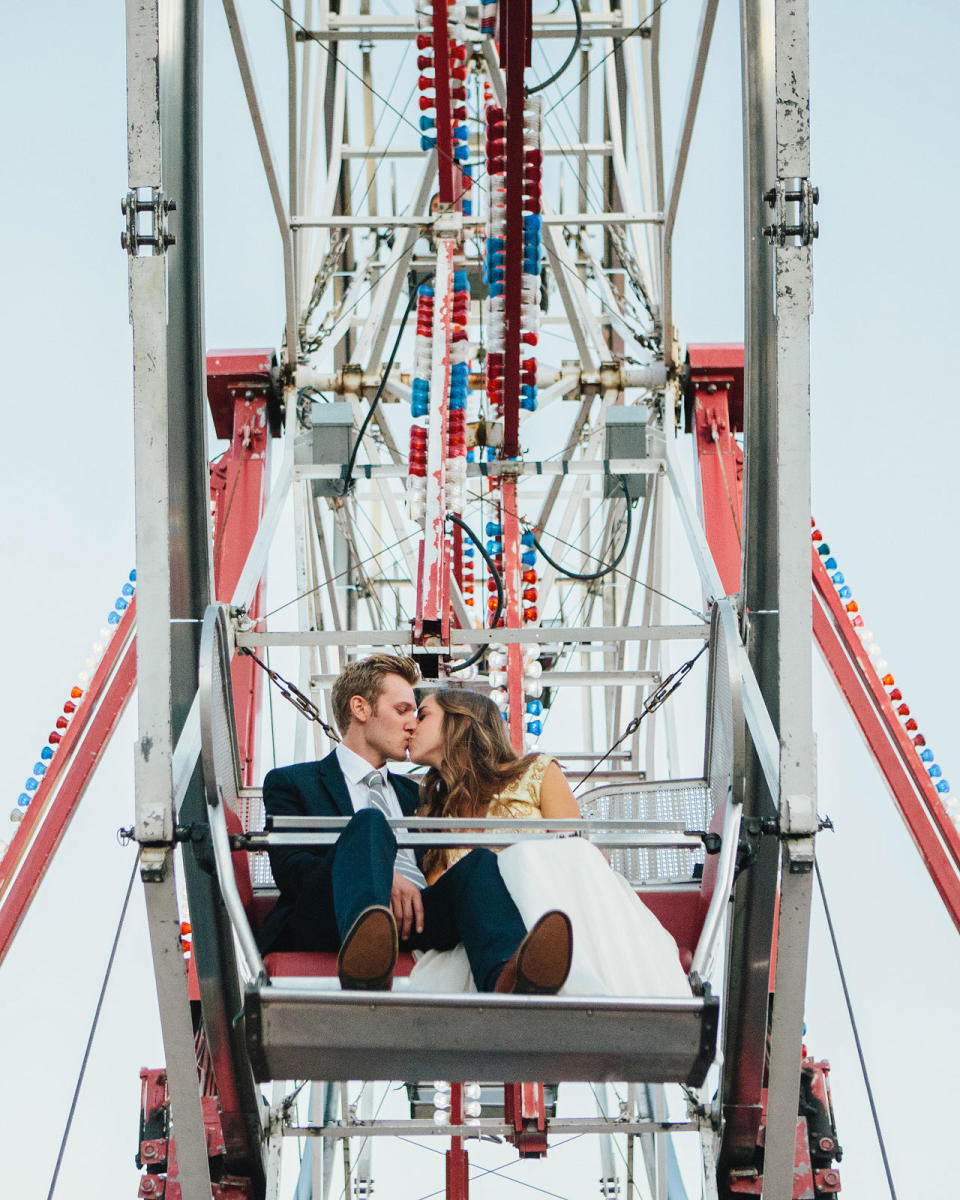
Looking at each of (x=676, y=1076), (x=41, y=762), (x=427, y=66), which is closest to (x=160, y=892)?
(x=676, y=1076)

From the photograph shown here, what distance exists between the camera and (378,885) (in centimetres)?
467

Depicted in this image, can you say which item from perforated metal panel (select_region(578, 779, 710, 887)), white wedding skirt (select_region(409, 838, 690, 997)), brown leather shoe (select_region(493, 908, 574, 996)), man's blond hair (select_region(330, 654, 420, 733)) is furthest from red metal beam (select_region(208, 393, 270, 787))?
brown leather shoe (select_region(493, 908, 574, 996))

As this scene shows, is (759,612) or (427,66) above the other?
(427,66)

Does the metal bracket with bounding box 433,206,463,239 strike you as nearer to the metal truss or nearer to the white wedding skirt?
the metal truss

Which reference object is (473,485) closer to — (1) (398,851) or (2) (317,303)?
(2) (317,303)

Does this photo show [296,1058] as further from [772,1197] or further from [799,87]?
[799,87]

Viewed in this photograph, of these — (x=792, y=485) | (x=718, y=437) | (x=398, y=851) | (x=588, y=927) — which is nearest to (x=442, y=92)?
(x=718, y=437)

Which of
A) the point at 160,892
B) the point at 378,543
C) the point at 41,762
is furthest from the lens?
the point at 378,543

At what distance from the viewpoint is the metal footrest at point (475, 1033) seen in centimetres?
459

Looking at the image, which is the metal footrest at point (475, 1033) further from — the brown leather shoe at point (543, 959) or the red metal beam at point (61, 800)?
the red metal beam at point (61, 800)

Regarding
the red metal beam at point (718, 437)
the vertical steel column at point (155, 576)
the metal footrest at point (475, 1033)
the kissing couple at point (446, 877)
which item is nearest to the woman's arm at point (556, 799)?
the kissing couple at point (446, 877)

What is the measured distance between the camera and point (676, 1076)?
4.81m

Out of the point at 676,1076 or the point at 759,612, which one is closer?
the point at 676,1076

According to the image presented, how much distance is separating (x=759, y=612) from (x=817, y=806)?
707 mm
